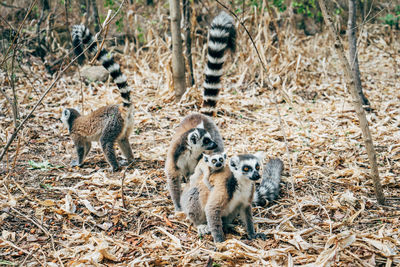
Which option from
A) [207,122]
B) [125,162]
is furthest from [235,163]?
[125,162]

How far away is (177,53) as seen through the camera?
6.93 m

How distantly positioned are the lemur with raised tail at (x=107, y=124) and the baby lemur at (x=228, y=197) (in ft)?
6.77

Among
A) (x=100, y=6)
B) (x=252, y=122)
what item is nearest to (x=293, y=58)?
(x=252, y=122)

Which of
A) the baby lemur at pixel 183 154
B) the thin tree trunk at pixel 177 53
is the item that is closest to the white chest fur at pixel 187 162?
the baby lemur at pixel 183 154

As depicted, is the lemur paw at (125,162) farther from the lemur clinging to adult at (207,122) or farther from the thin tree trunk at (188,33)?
the thin tree trunk at (188,33)

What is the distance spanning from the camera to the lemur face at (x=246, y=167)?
3.04 m

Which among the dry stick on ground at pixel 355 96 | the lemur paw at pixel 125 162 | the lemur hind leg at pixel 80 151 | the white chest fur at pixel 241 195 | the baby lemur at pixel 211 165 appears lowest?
the lemur paw at pixel 125 162

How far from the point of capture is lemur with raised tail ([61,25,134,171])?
5016 mm

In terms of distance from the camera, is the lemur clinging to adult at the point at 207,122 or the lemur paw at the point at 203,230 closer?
the lemur paw at the point at 203,230

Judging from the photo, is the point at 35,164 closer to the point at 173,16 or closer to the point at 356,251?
the point at 173,16

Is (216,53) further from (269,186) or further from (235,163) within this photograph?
(235,163)

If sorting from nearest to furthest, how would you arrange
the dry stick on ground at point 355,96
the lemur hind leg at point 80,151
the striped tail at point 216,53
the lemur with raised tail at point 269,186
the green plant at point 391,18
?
the dry stick on ground at point 355,96
the lemur with raised tail at point 269,186
the striped tail at point 216,53
the lemur hind leg at point 80,151
the green plant at point 391,18

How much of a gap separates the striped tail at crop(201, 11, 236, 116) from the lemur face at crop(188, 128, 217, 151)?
119cm

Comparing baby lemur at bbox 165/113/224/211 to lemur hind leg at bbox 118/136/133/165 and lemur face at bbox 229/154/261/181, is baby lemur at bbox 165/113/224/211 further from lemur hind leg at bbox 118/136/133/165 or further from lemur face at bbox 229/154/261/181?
lemur hind leg at bbox 118/136/133/165
